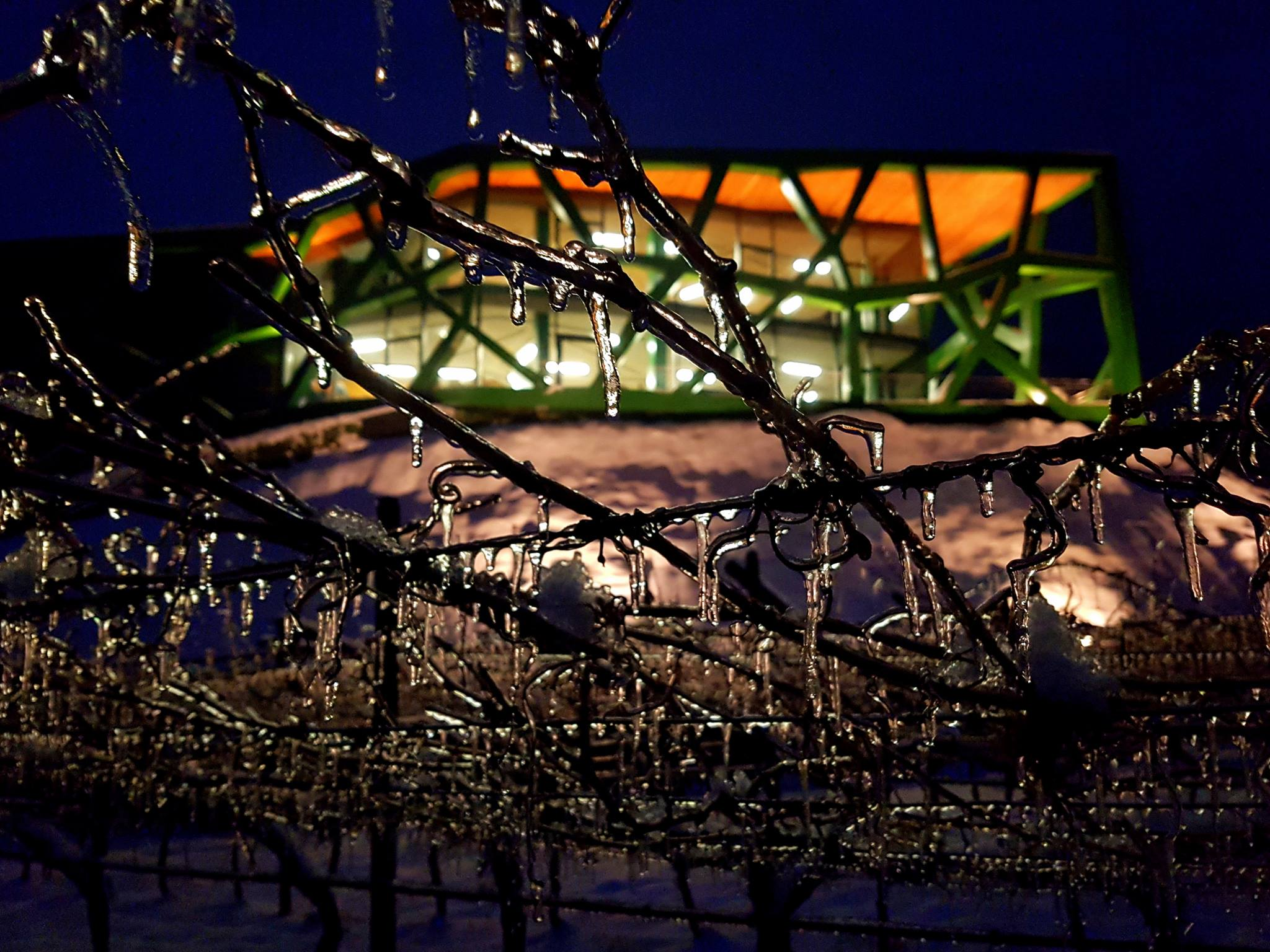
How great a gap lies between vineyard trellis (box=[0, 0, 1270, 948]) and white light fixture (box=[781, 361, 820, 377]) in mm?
19609

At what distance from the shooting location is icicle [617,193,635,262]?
3.92ft

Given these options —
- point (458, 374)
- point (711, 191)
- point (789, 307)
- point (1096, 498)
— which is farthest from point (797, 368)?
point (1096, 498)

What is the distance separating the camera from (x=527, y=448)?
663 inches

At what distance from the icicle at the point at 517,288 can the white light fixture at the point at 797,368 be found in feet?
76.2

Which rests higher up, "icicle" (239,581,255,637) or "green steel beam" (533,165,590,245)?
"green steel beam" (533,165,590,245)

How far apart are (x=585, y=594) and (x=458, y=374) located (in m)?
20.6

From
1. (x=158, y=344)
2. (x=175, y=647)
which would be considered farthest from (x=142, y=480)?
(x=158, y=344)

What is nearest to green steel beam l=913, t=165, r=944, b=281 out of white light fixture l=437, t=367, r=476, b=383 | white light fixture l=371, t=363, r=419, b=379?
white light fixture l=437, t=367, r=476, b=383

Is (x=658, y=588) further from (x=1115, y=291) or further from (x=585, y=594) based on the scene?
(x=1115, y=291)

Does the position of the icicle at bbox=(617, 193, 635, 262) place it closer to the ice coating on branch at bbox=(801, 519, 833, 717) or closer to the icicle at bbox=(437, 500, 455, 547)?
the ice coating on branch at bbox=(801, 519, 833, 717)

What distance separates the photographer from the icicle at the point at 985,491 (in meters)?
1.55

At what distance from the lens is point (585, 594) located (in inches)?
97.4

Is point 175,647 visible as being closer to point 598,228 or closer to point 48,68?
point 48,68

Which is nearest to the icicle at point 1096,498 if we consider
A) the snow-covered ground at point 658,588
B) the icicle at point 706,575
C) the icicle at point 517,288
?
the icicle at point 706,575
